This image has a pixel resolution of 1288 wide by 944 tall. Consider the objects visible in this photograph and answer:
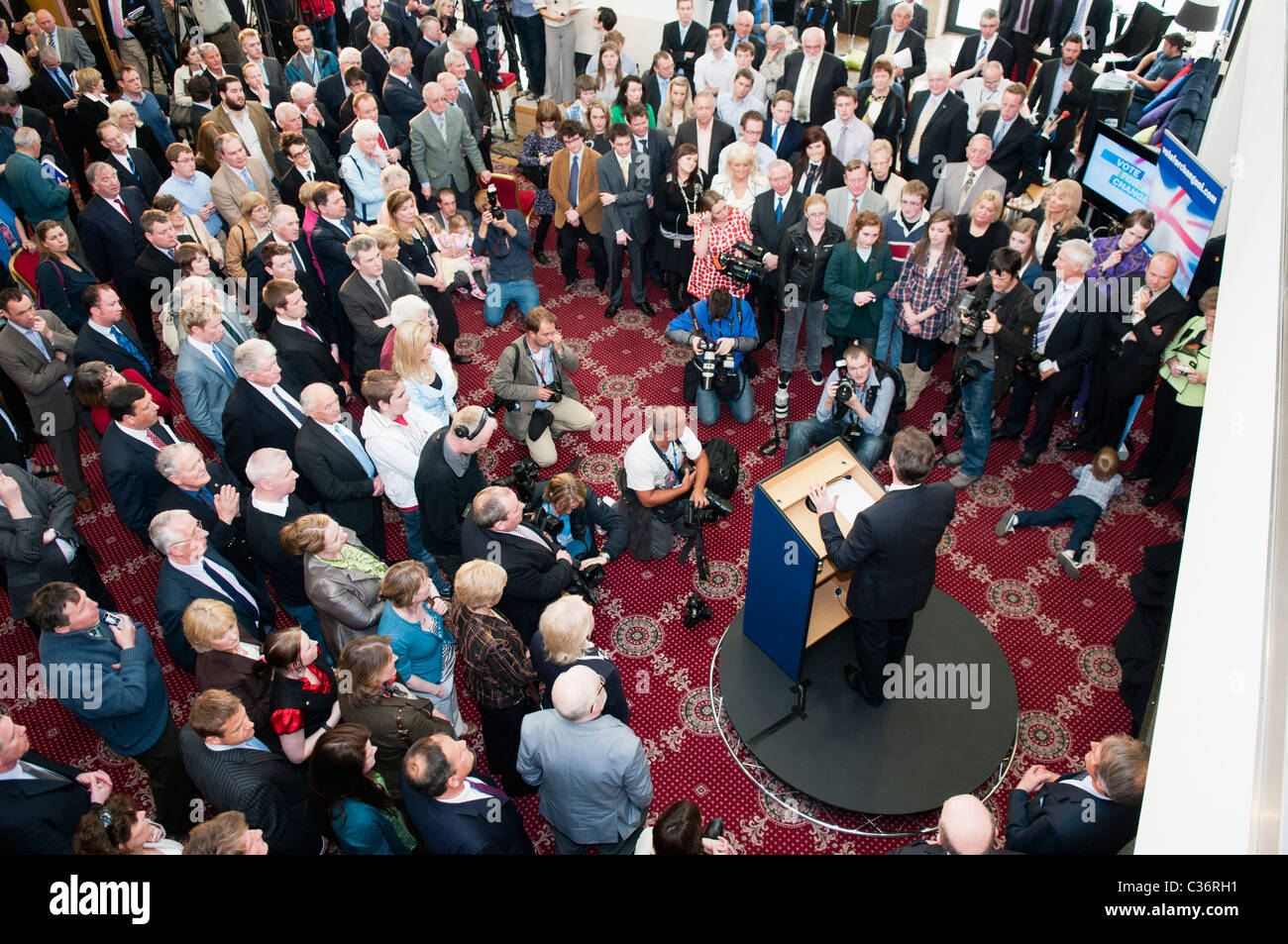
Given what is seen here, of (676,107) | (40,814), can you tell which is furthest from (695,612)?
(676,107)

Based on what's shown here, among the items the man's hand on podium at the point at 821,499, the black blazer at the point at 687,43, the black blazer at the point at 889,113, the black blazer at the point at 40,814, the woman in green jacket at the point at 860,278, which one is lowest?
the black blazer at the point at 40,814

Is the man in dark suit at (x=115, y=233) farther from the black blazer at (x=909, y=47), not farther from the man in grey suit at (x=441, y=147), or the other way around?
the black blazer at (x=909, y=47)

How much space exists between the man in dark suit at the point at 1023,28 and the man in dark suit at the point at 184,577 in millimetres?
9045

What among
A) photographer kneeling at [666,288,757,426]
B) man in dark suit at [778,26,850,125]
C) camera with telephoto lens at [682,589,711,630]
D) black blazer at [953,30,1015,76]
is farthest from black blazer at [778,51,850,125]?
camera with telephoto lens at [682,589,711,630]

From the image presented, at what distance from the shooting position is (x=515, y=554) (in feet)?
13.0

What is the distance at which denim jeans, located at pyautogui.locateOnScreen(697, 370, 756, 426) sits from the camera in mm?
6152

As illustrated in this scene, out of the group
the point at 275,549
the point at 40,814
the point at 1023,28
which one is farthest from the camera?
the point at 1023,28

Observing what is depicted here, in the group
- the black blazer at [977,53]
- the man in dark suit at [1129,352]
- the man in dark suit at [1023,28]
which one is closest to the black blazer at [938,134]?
the black blazer at [977,53]

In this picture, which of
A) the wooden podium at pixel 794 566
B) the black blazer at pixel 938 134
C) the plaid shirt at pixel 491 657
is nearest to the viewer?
the plaid shirt at pixel 491 657

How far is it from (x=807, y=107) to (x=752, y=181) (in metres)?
1.90

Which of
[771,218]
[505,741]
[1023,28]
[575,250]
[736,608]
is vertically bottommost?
[736,608]

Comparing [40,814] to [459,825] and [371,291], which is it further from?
[371,291]

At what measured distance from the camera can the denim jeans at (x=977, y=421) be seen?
5.53 meters

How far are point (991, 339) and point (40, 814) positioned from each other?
5461 mm
